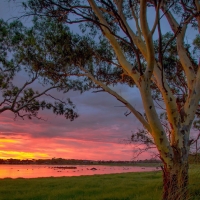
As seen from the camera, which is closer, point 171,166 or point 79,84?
point 171,166

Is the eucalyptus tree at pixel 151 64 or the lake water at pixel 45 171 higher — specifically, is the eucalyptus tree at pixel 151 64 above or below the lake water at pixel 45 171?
above

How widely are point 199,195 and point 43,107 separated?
10444 millimetres

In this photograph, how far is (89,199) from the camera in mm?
9367

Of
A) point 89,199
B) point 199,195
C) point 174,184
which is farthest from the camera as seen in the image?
point 89,199

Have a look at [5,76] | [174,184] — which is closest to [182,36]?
[174,184]

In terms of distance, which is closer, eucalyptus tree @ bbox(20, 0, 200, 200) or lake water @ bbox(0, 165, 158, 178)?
eucalyptus tree @ bbox(20, 0, 200, 200)

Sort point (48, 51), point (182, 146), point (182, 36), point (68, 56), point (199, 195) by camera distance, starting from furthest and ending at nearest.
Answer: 1. point (48, 51)
2. point (68, 56)
3. point (182, 36)
4. point (182, 146)
5. point (199, 195)

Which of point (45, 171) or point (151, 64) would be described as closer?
point (151, 64)

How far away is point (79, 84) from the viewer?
12.7 metres

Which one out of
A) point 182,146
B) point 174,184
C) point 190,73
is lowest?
point 174,184

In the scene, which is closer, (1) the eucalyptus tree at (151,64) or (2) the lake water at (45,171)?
(1) the eucalyptus tree at (151,64)

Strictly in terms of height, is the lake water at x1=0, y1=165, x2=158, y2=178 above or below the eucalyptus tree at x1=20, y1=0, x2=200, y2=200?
below

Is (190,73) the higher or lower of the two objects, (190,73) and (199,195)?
the higher

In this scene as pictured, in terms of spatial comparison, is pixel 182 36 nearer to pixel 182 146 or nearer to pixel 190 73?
pixel 190 73
